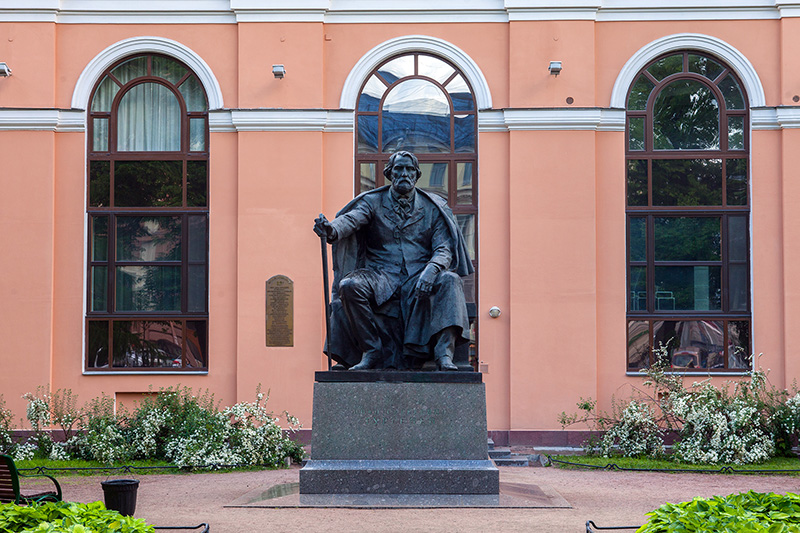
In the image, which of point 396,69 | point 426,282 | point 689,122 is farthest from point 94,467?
point 689,122

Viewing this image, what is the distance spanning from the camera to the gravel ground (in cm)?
692

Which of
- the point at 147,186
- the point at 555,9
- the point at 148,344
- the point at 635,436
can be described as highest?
the point at 555,9

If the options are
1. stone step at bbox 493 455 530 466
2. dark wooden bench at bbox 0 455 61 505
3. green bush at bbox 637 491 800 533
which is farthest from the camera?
stone step at bbox 493 455 530 466

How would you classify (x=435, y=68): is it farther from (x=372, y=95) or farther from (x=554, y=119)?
(x=554, y=119)

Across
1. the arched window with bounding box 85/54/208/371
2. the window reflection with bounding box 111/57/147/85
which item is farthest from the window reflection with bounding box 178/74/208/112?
the window reflection with bounding box 111/57/147/85

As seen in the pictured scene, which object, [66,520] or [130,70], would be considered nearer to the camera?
[66,520]

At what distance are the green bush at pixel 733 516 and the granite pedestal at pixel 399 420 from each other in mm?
3588

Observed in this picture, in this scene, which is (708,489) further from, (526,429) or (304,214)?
(304,214)

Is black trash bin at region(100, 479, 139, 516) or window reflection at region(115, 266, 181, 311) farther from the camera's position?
window reflection at region(115, 266, 181, 311)

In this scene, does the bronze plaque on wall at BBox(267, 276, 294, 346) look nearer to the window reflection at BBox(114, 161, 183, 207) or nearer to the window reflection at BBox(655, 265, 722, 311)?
the window reflection at BBox(114, 161, 183, 207)

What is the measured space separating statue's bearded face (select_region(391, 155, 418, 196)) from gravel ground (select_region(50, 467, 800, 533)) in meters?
3.06

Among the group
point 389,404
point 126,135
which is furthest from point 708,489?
point 126,135

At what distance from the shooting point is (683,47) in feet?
47.3

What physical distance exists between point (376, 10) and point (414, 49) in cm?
83
